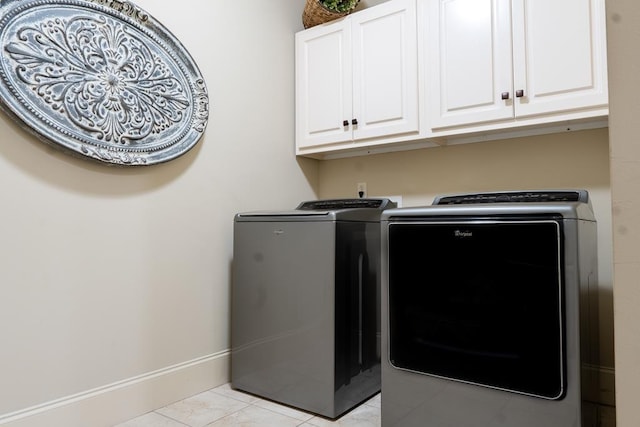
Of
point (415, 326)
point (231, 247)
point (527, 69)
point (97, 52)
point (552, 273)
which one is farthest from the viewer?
point (231, 247)

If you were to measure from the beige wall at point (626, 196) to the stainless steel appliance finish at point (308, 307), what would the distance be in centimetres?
130

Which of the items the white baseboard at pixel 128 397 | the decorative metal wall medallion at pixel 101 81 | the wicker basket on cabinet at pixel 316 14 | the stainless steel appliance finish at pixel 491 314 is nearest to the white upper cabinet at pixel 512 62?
the stainless steel appliance finish at pixel 491 314

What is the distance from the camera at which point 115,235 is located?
1.68 meters

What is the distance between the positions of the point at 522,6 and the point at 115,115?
1.75 metres

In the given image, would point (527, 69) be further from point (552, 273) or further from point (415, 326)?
point (415, 326)

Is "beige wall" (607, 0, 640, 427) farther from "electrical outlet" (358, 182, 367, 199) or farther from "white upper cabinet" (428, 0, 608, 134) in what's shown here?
"electrical outlet" (358, 182, 367, 199)

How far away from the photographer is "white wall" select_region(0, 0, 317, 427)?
143 cm

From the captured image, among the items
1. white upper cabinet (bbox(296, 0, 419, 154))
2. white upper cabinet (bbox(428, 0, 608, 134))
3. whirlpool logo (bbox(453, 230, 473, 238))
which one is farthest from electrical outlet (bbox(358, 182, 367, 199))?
whirlpool logo (bbox(453, 230, 473, 238))

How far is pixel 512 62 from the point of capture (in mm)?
1768

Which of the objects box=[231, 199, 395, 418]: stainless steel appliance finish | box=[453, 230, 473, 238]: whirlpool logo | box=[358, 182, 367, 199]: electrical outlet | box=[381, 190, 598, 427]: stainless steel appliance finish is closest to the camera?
box=[381, 190, 598, 427]: stainless steel appliance finish

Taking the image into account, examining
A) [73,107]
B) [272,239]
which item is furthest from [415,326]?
[73,107]

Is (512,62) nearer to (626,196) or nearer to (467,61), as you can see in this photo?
(467,61)

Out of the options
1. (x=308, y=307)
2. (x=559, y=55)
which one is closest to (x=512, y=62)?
(x=559, y=55)

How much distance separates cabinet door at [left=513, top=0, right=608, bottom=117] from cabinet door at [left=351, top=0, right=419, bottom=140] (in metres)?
0.48
